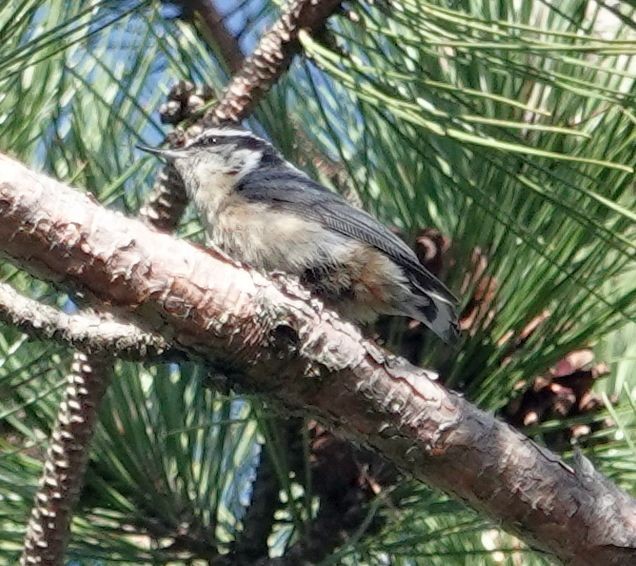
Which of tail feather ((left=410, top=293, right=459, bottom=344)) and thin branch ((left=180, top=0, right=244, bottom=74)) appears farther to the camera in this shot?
thin branch ((left=180, top=0, right=244, bottom=74))

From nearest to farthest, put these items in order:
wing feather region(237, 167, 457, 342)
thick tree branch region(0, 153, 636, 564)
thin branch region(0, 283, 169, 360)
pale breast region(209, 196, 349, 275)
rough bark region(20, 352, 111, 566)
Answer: thick tree branch region(0, 153, 636, 564), thin branch region(0, 283, 169, 360), rough bark region(20, 352, 111, 566), wing feather region(237, 167, 457, 342), pale breast region(209, 196, 349, 275)

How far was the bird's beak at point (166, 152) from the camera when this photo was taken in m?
1.38

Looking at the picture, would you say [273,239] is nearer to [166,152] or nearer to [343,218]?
[343,218]

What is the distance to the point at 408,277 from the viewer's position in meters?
1.45

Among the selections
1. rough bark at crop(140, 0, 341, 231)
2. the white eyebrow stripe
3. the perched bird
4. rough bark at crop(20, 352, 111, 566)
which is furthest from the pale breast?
rough bark at crop(20, 352, 111, 566)

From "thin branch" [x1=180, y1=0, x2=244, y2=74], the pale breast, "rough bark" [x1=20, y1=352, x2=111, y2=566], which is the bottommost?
"rough bark" [x1=20, y1=352, x2=111, y2=566]

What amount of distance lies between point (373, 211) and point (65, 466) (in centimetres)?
48

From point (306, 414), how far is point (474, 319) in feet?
1.21

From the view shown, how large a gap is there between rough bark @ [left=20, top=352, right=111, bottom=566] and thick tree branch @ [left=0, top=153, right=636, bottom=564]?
27 cm

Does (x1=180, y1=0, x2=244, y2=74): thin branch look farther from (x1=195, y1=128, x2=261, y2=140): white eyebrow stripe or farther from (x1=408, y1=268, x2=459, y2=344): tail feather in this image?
(x1=408, y1=268, x2=459, y2=344): tail feather

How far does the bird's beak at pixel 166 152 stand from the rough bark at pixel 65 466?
0.97ft

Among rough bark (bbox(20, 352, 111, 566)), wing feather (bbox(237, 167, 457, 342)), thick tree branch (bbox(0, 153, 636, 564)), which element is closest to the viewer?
thick tree branch (bbox(0, 153, 636, 564))

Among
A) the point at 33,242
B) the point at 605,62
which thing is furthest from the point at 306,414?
the point at 605,62

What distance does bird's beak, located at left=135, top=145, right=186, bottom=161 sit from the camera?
54.3 inches
